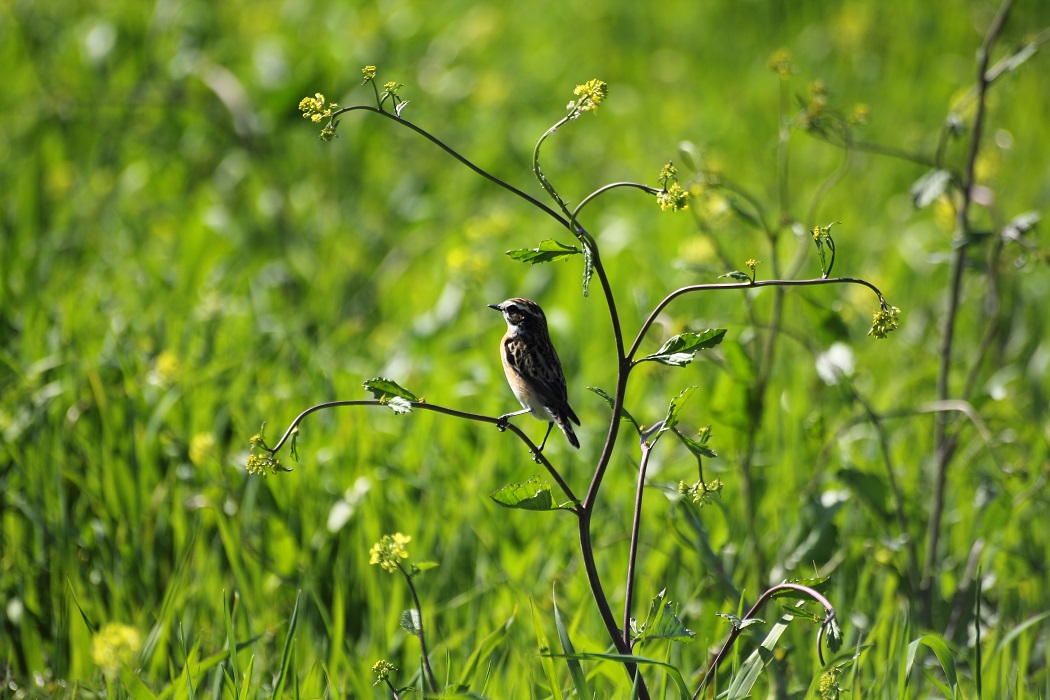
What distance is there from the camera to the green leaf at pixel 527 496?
1.98m

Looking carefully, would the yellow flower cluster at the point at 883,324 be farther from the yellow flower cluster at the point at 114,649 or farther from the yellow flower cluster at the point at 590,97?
the yellow flower cluster at the point at 114,649

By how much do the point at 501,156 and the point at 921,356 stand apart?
121 inches

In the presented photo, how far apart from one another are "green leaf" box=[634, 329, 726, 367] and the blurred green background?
0.81 meters

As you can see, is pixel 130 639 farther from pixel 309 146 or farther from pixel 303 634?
pixel 309 146

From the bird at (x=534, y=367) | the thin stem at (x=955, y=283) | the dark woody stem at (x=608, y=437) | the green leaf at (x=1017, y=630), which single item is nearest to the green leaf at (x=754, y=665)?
the dark woody stem at (x=608, y=437)

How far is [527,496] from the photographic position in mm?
1991

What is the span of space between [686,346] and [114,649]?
1.64 metres

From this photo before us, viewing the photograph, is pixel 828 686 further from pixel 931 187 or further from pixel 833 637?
pixel 931 187

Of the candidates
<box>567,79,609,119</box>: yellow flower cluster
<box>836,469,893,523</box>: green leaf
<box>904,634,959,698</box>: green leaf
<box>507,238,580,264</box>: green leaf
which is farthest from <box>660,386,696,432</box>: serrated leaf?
<box>836,469,893,523</box>: green leaf

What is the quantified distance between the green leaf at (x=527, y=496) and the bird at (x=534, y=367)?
0.40 meters

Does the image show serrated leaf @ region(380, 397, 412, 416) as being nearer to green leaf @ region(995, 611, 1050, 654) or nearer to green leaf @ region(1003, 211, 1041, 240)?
green leaf @ region(995, 611, 1050, 654)

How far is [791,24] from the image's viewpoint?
876cm

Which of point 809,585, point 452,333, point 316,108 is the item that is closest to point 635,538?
point 809,585

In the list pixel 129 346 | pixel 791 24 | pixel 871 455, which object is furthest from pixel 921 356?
pixel 791 24
